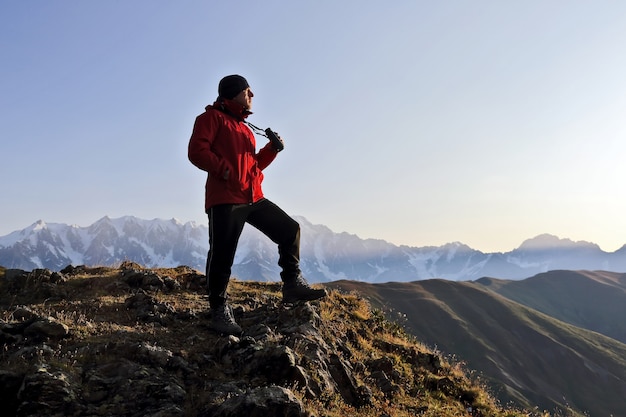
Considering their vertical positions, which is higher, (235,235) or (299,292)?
(235,235)

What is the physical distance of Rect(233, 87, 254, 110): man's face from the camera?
26.7 ft

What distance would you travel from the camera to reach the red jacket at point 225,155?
23.7 feet

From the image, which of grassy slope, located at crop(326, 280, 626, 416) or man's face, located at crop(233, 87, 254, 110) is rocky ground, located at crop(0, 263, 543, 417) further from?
grassy slope, located at crop(326, 280, 626, 416)

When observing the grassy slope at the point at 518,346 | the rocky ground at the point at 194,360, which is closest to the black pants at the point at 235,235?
the rocky ground at the point at 194,360

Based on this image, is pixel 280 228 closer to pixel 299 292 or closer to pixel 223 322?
pixel 299 292

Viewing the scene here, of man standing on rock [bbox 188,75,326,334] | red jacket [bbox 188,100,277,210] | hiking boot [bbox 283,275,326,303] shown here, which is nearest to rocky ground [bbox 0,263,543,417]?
hiking boot [bbox 283,275,326,303]

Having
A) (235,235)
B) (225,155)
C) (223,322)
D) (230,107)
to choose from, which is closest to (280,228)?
(235,235)

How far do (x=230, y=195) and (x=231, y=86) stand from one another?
205 cm

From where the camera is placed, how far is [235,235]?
768 cm

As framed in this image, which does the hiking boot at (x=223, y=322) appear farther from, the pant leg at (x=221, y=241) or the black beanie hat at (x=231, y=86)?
the black beanie hat at (x=231, y=86)

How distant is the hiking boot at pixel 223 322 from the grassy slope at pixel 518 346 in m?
117

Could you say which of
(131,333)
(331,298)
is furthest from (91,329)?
(331,298)

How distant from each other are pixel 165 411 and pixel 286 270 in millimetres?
4022

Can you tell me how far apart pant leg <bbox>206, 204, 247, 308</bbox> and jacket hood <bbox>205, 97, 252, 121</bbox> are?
175cm
